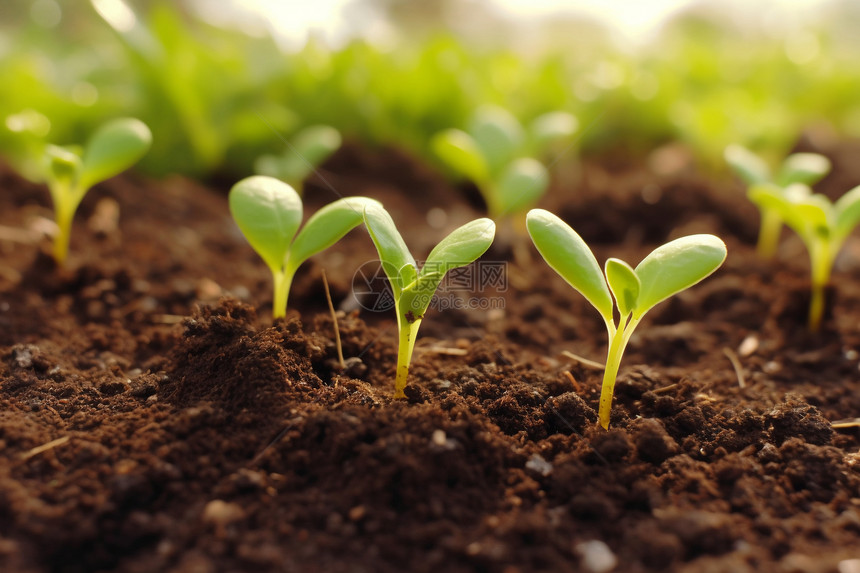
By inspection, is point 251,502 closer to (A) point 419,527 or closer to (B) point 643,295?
(A) point 419,527

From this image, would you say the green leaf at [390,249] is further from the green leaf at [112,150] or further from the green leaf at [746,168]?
the green leaf at [746,168]

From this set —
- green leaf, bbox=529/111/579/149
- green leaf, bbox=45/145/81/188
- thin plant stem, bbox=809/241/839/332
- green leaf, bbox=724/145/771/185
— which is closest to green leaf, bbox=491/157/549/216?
green leaf, bbox=529/111/579/149

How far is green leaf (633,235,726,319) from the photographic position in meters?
1.00

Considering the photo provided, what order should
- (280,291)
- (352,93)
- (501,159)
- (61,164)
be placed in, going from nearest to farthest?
(280,291), (61,164), (501,159), (352,93)

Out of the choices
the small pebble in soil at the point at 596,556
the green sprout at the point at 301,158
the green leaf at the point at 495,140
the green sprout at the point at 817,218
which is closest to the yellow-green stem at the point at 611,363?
the small pebble in soil at the point at 596,556

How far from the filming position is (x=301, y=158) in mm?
2238

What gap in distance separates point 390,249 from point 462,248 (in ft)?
0.39

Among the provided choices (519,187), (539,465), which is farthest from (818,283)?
(539,465)

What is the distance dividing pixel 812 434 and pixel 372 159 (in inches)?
82.4

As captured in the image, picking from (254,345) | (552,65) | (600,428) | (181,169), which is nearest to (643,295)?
(600,428)

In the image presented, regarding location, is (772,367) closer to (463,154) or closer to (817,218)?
(817,218)

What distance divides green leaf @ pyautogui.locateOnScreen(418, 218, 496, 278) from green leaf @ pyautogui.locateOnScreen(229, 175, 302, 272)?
31 centimetres

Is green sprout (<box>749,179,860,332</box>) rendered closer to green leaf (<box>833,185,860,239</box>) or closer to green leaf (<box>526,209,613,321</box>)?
green leaf (<box>833,185,860,239</box>)

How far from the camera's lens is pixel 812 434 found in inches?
43.5
